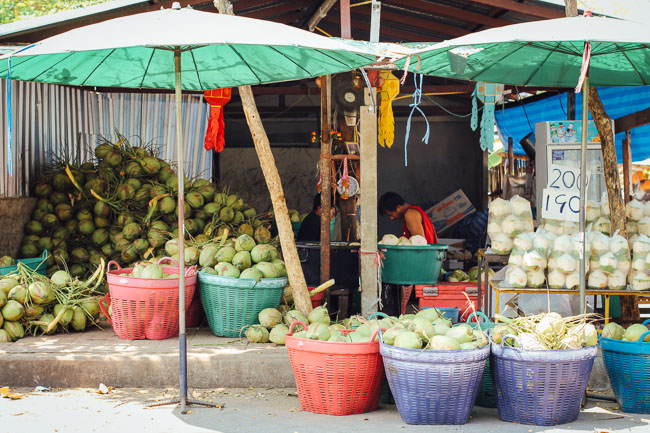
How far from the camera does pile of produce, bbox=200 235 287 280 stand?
6004mm

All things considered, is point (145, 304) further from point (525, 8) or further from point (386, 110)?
point (525, 8)

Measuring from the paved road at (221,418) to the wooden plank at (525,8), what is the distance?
432 centimetres

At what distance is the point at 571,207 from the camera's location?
6008 millimetres

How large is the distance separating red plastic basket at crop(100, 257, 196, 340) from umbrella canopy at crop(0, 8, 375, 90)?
165 centimetres

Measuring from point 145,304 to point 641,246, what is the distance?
414cm

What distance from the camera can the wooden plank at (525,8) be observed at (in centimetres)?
741

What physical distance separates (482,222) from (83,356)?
23.8 ft

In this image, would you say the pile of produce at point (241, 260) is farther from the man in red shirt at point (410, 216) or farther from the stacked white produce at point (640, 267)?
the stacked white produce at point (640, 267)

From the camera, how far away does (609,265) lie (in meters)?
5.42

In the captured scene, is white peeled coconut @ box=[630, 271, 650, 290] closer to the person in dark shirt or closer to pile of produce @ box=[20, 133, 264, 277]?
the person in dark shirt

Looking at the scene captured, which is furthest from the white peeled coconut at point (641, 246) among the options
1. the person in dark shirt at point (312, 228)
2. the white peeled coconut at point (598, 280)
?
the person in dark shirt at point (312, 228)

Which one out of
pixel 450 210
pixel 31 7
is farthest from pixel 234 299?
pixel 31 7

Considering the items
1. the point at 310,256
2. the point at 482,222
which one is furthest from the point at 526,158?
the point at 310,256

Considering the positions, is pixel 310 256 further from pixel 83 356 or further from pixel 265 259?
pixel 83 356
